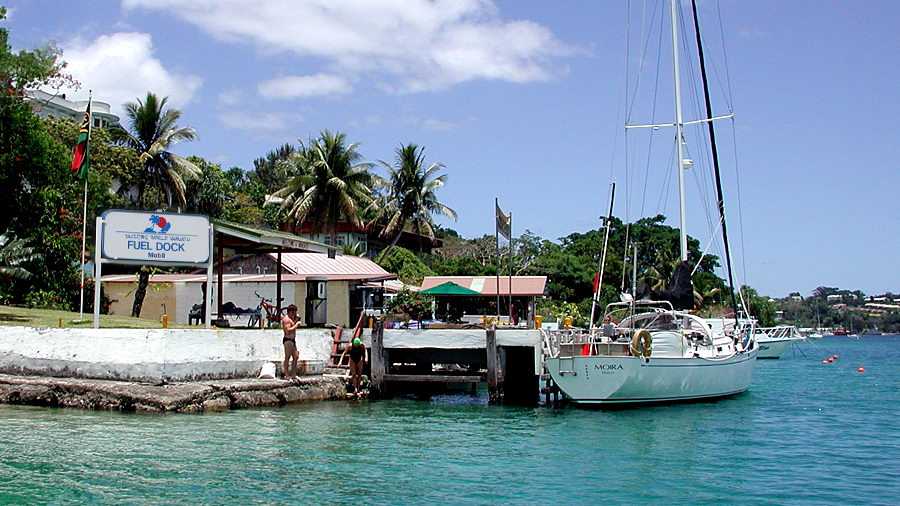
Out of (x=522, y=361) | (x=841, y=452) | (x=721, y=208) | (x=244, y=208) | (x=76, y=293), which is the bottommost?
(x=841, y=452)

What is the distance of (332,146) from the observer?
53000 mm

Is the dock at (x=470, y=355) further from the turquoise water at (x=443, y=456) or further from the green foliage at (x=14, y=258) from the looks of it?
the green foliage at (x=14, y=258)

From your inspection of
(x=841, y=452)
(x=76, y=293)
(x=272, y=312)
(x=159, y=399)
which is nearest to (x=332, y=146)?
(x=76, y=293)

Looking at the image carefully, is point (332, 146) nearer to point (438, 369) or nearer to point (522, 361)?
point (438, 369)

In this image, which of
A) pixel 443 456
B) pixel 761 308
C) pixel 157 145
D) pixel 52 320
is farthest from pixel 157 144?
pixel 761 308

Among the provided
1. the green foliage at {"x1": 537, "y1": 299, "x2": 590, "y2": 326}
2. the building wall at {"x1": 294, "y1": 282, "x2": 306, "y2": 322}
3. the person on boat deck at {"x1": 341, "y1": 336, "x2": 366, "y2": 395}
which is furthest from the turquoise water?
the green foliage at {"x1": 537, "y1": 299, "x2": 590, "y2": 326}

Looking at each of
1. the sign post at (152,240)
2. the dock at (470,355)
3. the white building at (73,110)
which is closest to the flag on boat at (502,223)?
the dock at (470,355)

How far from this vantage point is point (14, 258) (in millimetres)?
29203

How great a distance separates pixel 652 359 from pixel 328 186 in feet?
104

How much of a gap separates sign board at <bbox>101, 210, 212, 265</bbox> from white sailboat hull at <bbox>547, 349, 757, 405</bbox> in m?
10.1

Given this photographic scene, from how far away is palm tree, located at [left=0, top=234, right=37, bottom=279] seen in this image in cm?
2848

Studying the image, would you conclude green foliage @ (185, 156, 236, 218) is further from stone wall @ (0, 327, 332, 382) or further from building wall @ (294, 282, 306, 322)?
stone wall @ (0, 327, 332, 382)

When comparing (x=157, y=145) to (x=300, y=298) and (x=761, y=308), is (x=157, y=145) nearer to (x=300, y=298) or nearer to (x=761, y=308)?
(x=300, y=298)

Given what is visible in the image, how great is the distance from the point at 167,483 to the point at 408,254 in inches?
1629
